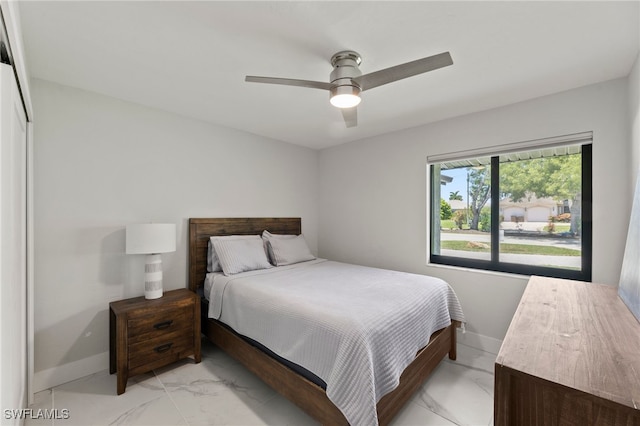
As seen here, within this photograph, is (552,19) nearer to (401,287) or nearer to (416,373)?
(401,287)

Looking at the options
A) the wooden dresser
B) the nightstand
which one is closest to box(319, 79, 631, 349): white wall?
the wooden dresser

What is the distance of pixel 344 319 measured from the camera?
5.45ft

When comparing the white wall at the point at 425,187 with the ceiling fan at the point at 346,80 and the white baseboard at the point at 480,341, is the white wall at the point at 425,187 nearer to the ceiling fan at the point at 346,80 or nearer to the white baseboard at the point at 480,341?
the white baseboard at the point at 480,341

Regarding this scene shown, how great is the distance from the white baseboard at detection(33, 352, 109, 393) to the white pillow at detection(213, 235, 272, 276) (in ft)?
4.08

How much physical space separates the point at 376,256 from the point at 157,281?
2518 millimetres

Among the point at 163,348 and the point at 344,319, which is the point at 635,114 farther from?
the point at 163,348

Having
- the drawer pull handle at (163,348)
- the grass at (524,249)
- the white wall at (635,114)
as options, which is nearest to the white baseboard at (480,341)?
the grass at (524,249)

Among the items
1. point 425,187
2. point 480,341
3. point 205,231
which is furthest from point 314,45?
point 480,341

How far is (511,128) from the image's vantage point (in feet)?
8.57

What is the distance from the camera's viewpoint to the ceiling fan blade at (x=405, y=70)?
1428mm

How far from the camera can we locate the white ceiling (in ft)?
4.69

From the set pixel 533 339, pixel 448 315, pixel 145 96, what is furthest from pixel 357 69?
pixel 448 315

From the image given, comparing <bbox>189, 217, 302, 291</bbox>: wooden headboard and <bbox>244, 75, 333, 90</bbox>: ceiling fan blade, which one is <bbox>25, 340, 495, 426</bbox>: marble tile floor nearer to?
<bbox>189, 217, 302, 291</bbox>: wooden headboard

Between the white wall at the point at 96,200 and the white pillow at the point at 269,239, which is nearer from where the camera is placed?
the white wall at the point at 96,200
